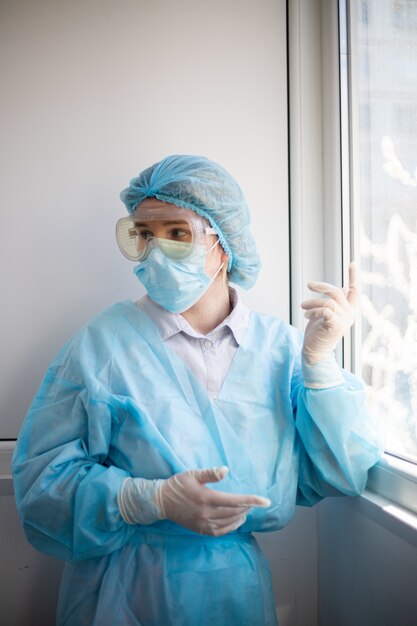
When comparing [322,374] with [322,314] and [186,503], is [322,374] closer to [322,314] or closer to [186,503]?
[322,314]

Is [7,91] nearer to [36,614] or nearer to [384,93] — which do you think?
[384,93]

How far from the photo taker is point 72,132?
1732mm

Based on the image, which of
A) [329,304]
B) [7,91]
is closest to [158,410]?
[329,304]

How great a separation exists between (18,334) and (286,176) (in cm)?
98

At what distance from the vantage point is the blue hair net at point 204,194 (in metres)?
1.40

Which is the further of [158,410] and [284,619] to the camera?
[284,619]

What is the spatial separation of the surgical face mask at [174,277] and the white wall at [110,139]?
0.38 metres

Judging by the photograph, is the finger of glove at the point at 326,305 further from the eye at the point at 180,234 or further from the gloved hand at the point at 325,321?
the eye at the point at 180,234

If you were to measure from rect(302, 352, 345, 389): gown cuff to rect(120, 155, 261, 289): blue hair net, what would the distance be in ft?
1.16

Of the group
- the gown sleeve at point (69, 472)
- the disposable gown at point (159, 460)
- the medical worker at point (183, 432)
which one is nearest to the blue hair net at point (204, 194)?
the medical worker at point (183, 432)

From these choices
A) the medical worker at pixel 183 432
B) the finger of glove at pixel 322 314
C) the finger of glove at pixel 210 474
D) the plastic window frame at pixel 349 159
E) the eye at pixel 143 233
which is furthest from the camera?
the plastic window frame at pixel 349 159

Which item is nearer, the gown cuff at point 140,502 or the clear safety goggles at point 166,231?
the gown cuff at point 140,502

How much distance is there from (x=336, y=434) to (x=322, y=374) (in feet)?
0.47

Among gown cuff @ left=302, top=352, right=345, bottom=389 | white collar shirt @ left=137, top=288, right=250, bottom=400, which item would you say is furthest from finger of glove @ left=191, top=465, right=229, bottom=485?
gown cuff @ left=302, top=352, right=345, bottom=389
